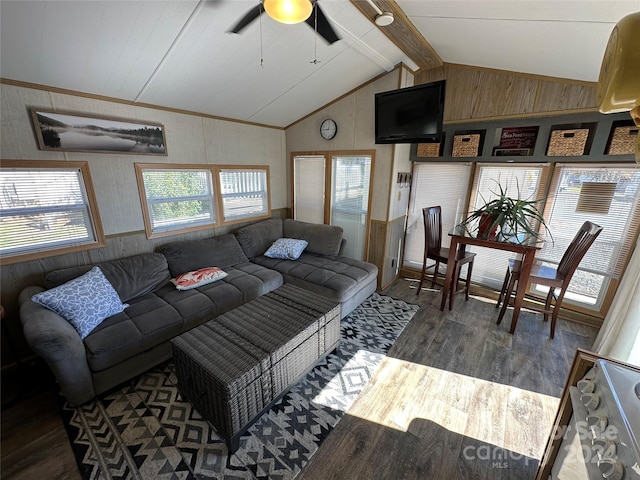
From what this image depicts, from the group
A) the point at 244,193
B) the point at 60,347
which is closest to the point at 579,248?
the point at 244,193

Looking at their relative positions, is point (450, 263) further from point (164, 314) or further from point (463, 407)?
point (164, 314)

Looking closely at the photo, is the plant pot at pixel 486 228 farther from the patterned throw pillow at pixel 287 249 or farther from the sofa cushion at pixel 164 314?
the sofa cushion at pixel 164 314

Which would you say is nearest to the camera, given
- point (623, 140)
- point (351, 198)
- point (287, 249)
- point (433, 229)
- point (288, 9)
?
point (288, 9)

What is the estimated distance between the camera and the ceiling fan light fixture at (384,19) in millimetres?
1904

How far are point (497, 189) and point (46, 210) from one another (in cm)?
446

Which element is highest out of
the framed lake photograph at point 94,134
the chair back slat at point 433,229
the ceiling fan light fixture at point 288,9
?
the ceiling fan light fixture at point 288,9

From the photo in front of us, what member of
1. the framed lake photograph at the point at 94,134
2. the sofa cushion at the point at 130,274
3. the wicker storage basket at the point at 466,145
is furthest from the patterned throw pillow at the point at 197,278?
the wicker storage basket at the point at 466,145

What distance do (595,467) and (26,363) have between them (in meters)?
3.43

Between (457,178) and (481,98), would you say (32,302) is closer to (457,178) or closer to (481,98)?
(457,178)

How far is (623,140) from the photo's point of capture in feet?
7.59

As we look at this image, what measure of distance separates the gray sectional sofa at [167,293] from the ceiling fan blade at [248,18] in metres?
2.05

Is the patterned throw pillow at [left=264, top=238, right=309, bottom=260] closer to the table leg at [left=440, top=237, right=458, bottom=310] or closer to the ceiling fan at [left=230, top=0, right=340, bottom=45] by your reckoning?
the table leg at [left=440, top=237, right=458, bottom=310]

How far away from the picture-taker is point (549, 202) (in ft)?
9.21

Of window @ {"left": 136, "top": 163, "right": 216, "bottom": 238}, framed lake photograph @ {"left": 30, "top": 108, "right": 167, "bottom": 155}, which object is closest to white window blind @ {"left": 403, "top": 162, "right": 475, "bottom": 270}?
window @ {"left": 136, "top": 163, "right": 216, "bottom": 238}
